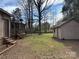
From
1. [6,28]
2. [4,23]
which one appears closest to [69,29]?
[6,28]

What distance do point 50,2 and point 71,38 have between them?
814 inches

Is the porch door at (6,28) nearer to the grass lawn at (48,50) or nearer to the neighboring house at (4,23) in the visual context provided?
the neighboring house at (4,23)

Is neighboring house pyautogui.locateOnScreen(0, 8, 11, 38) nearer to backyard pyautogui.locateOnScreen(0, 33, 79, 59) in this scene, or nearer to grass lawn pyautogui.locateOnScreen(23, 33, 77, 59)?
backyard pyautogui.locateOnScreen(0, 33, 79, 59)

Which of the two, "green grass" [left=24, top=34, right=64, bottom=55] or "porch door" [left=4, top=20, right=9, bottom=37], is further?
"porch door" [left=4, top=20, right=9, bottom=37]

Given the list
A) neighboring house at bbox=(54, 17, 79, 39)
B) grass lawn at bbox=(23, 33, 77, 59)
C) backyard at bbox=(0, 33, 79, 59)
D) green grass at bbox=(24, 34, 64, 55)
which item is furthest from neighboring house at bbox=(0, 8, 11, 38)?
neighboring house at bbox=(54, 17, 79, 39)

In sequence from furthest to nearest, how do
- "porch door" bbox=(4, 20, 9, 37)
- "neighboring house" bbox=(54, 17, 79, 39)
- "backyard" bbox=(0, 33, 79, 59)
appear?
"neighboring house" bbox=(54, 17, 79, 39), "porch door" bbox=(4, 20, 9, 37), "backyard" bbox=(0, 33, 79, 59)

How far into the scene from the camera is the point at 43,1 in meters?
43.5

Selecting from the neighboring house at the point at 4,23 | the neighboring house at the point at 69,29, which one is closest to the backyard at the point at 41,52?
the neighboring house at the point at 4,23

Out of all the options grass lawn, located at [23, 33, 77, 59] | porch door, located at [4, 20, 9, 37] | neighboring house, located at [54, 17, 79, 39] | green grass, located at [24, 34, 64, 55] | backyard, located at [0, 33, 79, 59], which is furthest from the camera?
neighboring house, located at [54, 17, 79, 39]

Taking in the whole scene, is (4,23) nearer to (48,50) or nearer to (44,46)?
(44,46)

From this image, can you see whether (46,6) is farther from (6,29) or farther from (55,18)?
(6,29)

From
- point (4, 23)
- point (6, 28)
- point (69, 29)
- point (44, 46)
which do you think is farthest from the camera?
point (69, 29)

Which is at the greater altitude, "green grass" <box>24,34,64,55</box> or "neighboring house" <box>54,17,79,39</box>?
"neighboring house" <box>54,17,79,39</box>

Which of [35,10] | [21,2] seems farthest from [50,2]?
[21,2]
